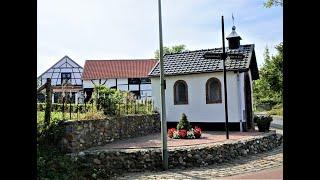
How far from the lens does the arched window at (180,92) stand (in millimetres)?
22000

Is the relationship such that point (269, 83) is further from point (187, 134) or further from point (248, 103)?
point (187, 134)

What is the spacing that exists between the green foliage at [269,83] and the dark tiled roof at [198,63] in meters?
12.9

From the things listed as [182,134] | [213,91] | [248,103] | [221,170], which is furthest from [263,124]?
[221,170]

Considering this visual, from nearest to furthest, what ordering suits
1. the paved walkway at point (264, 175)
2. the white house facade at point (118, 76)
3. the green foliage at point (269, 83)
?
the paved walkway at point (264, 175) < the green foliage at point (269, 83) < the white house facade at point (118, 76)

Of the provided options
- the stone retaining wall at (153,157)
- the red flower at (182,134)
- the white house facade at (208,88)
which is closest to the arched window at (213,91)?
the white house facade at (208,88)

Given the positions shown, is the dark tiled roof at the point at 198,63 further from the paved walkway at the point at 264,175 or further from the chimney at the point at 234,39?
the paved walkway at the point at 264,175

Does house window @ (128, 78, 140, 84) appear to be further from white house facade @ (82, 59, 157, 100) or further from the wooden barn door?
the wooden barn door

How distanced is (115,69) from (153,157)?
31.0m

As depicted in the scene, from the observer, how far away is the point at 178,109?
72.3ft

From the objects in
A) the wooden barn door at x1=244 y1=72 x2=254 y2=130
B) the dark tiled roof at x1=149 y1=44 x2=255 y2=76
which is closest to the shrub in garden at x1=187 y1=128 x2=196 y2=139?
the dark tiled roof at x1=149 y1=44 x2=255 y2=76
